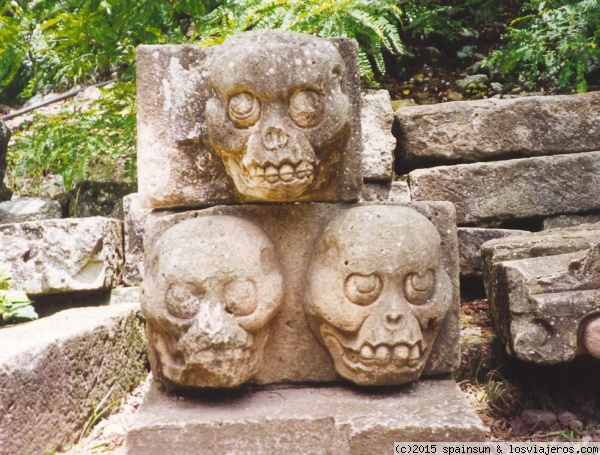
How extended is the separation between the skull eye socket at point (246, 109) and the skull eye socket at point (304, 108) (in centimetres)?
9

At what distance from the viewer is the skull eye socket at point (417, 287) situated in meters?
1.62

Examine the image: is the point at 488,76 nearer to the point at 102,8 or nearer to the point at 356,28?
the point at 356,28

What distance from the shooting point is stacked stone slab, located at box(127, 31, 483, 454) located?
Answer: 5.05 ft

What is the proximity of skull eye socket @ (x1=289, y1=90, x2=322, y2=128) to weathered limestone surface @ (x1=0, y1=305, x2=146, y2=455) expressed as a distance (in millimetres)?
1011

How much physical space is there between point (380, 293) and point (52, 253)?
1723mm

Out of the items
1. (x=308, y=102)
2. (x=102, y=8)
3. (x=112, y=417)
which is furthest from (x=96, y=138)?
(x=308, y=102)

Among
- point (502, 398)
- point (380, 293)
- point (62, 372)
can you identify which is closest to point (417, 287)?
point (380, 293)

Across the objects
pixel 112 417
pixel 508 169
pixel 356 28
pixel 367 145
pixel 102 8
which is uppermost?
pixel 102 8

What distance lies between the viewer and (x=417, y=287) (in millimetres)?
1617

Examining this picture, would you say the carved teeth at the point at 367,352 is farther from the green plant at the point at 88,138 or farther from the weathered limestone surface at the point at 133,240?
the green plant at the point at 88,138

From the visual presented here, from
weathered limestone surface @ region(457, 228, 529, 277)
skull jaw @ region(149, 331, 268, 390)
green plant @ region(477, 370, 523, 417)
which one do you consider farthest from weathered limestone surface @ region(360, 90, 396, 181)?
skull jaw @ region(149, 331, 268, 390)

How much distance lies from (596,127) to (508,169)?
0.54 metres

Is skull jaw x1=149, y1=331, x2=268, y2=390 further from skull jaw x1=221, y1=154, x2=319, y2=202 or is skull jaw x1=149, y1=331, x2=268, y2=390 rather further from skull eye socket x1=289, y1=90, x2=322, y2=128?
skull eye socket x1=289, y1=90, x2=322, y2=128

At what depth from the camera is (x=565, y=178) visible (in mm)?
2955
